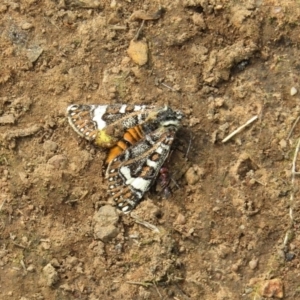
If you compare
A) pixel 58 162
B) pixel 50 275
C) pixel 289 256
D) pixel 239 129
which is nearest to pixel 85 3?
pixel 58 162

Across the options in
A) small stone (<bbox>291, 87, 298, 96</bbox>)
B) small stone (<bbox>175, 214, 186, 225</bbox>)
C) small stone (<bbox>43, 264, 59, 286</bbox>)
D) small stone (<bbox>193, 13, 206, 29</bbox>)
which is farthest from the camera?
small stone (<bbox>193, 13, 206, 29</bbox>)

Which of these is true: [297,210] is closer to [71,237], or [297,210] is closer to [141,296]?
[141,296]

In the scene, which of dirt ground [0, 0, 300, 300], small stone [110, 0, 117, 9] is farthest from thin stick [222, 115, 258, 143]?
small stone [110, 0, 117, 9]

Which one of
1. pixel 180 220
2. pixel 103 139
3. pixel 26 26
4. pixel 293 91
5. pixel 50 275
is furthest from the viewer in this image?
pixel 26 26

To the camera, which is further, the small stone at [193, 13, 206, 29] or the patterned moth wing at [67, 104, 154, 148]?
the small stone at [193, 13, 206, 29]

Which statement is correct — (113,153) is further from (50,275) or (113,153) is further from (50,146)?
(50,275)

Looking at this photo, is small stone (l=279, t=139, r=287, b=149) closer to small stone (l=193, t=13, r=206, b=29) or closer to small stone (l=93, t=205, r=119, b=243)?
small stone (l=193, t=13, r=206, b=29)
